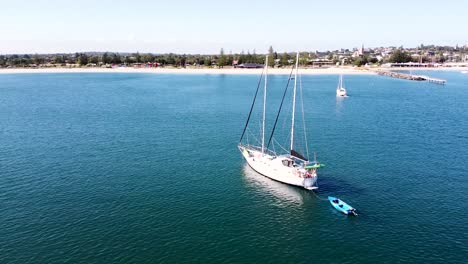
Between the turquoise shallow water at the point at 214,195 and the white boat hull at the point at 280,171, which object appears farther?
the white boat hull at the point at 280,171

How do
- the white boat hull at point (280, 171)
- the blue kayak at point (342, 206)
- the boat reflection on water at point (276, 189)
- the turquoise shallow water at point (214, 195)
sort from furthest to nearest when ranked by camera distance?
the white boat hull at point (280, 171) → the boat reflection on water at point (276, 189) → the blue kayak at point (342, 206) → the turquoise shallow water at point (214, 195)

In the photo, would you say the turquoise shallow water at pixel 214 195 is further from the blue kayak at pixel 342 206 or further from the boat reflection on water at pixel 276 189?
the blue kayak at pixel 342 206

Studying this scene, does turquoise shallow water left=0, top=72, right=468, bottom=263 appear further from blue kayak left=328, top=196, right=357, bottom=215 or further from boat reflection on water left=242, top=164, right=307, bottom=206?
blue kayak left=328, top=196, right=357, bottom=215

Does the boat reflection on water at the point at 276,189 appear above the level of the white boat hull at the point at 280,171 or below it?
below

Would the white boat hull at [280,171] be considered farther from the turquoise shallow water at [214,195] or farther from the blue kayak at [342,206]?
the blue kayak at [342,206]

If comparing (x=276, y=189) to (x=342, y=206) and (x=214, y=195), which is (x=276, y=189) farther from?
(x=342, y=206)

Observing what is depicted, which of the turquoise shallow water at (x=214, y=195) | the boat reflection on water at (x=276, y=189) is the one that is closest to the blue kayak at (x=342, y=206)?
the turquoise shallow water at (x=214, y=195)

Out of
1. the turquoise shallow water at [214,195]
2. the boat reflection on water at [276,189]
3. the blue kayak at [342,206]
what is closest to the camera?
the turquoise shallow water at [214,195]
